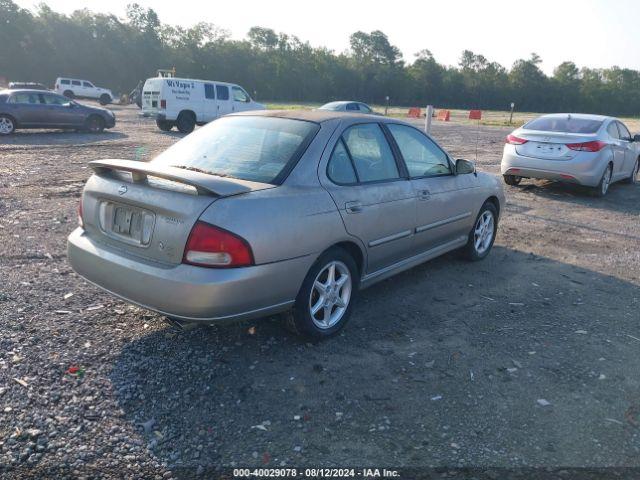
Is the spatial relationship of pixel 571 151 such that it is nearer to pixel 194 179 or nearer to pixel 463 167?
pixel 463 167

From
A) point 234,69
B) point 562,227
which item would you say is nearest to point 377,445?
point 562,227

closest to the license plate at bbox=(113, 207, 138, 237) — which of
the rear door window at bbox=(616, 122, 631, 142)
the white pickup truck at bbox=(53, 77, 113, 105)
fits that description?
the rear door window at bbox=(616, 122, 631, 142)

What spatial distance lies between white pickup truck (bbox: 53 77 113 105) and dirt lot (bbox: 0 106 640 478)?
4519 centimetres

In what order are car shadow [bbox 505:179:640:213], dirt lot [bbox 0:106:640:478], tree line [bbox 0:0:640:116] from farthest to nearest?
tree line [bbox 0:0:640:116] < car shadow [bbox 505:179:640:213] < dirt lot [bbox 0:106:640:478]

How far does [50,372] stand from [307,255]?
181cm

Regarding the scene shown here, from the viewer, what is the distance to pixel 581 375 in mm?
3732

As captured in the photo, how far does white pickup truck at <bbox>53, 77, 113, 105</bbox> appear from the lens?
4509cm

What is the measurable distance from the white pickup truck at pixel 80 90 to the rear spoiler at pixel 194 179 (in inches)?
1853

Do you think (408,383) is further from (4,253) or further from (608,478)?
(4,253)

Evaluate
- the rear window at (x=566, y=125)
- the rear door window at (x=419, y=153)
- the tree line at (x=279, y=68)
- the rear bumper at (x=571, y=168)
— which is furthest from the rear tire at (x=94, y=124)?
the tree line at (x=279, y=68)

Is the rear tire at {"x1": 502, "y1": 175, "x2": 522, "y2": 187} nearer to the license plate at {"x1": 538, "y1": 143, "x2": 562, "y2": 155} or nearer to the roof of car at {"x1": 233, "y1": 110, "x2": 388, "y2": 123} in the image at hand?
the license plate at {"x1": 538, "y1": 143, "x2": 562, "y2": 155}

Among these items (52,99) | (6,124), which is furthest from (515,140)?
(6,124)

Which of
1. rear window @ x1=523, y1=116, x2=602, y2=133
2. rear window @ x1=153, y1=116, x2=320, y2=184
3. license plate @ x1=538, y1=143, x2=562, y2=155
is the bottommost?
license plate @ x1=538, y1=143, x2=562, y2=155

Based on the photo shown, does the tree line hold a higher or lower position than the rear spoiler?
higher
